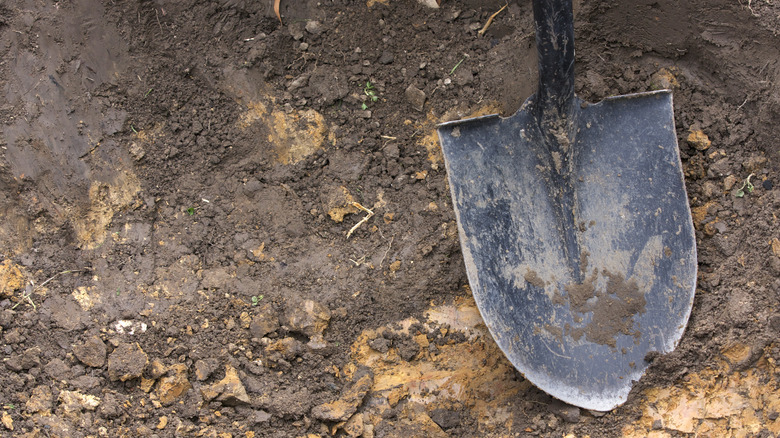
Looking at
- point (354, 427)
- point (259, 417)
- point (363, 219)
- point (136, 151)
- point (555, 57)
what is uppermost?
point (555, 57)

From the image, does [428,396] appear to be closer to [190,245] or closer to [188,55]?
[190,245]

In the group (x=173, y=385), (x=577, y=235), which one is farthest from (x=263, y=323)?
(x=577, y=235)

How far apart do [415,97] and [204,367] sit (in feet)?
4.79

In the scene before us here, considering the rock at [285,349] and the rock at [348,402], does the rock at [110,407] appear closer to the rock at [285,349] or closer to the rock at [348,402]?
the rock at [285,349]

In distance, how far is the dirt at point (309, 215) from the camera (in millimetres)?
2182

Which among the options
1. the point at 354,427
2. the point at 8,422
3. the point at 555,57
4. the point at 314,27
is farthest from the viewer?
the point at 314,27

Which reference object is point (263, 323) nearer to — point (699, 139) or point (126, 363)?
point (126, 363)

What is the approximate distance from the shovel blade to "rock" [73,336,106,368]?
4.76 ft

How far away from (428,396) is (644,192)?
1.20 meters

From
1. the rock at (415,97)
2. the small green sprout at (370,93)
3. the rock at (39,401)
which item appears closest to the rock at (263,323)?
the rock at (39,401)

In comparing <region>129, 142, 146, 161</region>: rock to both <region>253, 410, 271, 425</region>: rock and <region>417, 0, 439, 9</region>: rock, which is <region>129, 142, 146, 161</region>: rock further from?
<region>417, 0, 439, 9</region>: rock

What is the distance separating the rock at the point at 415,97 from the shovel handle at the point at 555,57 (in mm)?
581

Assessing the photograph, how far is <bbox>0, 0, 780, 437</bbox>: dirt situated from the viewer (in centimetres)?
218

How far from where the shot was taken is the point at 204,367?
223 centimetres
